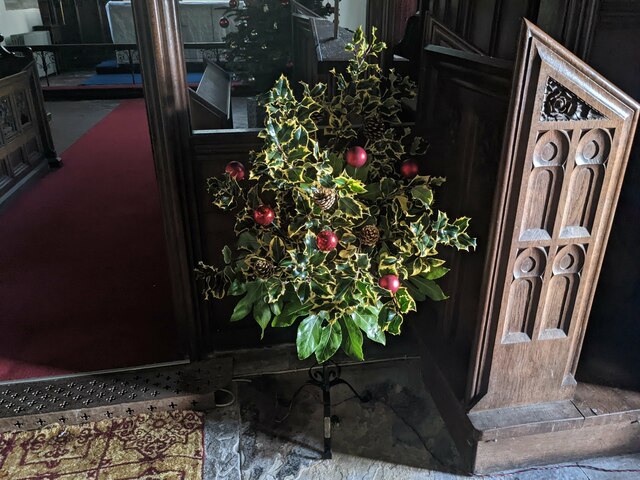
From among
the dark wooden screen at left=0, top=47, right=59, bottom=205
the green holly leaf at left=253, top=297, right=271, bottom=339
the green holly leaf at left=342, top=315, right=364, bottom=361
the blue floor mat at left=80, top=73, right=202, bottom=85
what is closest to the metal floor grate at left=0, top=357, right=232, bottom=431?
the green holly leaf at left=253, top=297, right=271, bottom=339

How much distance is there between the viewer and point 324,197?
1.34 m

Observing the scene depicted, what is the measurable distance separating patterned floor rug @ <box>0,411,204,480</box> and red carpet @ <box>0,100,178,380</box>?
287 mm

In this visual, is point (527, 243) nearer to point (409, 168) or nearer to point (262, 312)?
point (409, 168)

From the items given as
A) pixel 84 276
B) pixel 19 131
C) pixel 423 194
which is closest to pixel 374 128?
pixel 423 194

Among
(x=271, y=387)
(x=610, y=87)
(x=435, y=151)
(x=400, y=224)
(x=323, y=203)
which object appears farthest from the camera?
(x=271, y=387)

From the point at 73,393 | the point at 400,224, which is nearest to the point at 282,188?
the point at 400,224

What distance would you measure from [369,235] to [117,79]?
7216 mm

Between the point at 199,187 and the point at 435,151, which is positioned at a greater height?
the point at 435,151

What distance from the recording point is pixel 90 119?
598 centimetres

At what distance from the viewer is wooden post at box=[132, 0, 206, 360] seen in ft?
5.24

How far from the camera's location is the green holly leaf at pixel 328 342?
53.9 inches

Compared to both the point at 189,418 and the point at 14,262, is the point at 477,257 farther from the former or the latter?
the point at 14,262

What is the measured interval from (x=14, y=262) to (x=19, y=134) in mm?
1517

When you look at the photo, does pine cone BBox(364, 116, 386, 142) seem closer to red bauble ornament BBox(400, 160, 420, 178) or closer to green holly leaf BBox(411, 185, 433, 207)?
red bauble ornament BBox(400, 160, 420, 178)
